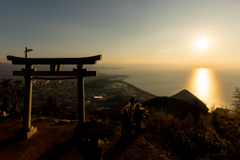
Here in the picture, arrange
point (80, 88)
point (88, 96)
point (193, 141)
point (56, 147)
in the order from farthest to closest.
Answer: point (88, 96) < point (80, 88) < point (193, 141) < point (56, 147)

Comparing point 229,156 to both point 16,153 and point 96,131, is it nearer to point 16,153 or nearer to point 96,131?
point 96,131

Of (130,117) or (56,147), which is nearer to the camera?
(56,147)

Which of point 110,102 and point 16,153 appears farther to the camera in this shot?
point 110,102

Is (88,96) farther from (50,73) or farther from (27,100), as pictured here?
(50,73)

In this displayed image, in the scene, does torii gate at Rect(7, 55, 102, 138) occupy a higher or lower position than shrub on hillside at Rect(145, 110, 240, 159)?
higher

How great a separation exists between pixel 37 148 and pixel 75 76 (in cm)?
407

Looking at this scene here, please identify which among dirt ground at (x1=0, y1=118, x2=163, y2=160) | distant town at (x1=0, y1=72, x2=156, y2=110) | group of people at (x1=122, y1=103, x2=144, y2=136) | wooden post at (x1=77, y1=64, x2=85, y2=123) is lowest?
distant town at (x1=0, y1=72, x2=156, y2=110)

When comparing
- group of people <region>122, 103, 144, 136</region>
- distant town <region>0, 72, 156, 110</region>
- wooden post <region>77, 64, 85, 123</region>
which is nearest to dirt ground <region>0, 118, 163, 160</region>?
group of people <region>122, 103, 144, 136</region>

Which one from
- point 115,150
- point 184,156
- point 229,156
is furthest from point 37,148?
point 229,156

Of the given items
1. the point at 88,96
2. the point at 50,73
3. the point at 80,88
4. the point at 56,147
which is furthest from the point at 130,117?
the point at 88,96

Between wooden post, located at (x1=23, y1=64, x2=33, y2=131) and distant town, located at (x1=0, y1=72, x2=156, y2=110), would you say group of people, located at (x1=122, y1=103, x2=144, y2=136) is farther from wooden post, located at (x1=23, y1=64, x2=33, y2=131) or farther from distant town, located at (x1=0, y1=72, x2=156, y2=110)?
distant town, located at (x1=0, y1=72, x2=156, y2=110)

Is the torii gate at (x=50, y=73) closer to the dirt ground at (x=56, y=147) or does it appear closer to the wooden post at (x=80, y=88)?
the wooden post at (x=80, y=88)

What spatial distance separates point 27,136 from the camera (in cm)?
668

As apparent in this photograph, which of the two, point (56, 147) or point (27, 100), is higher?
point (27, 100)
